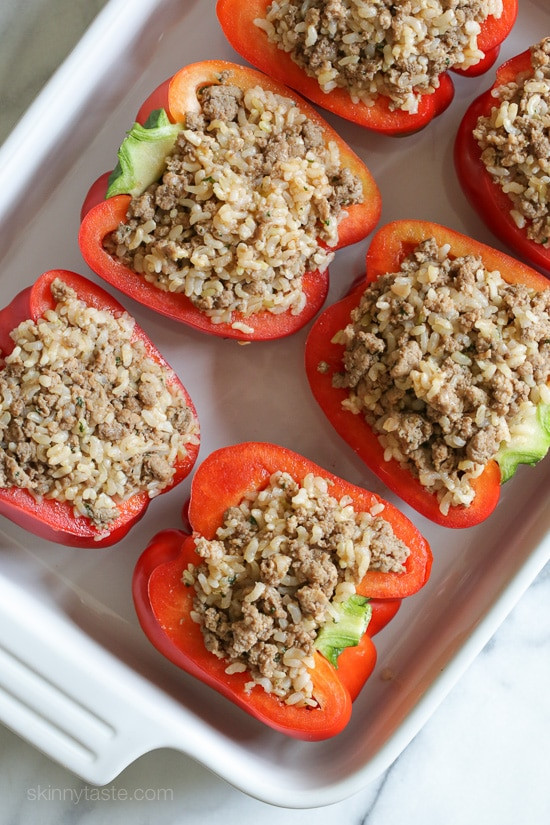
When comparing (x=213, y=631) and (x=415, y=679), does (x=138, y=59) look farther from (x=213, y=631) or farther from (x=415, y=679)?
(x=415, y=679)

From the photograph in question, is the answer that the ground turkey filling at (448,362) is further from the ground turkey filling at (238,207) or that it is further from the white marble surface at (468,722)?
the white marble surface at (468,722)

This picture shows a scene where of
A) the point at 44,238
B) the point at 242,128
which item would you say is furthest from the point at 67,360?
the point at 242,128

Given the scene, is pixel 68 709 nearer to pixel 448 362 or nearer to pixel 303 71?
pixel 448 362

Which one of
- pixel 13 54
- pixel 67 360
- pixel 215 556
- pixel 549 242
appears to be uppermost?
pixel 549 242

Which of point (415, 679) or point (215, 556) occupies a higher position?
point (215, 556)

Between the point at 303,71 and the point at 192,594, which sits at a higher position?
the point at 303,71

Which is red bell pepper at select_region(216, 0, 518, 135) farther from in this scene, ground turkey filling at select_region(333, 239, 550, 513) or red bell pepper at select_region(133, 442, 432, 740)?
red bell pepper at select_region(133, 442, 432, 740)

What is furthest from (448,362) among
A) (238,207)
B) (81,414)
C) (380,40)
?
(81,414)
